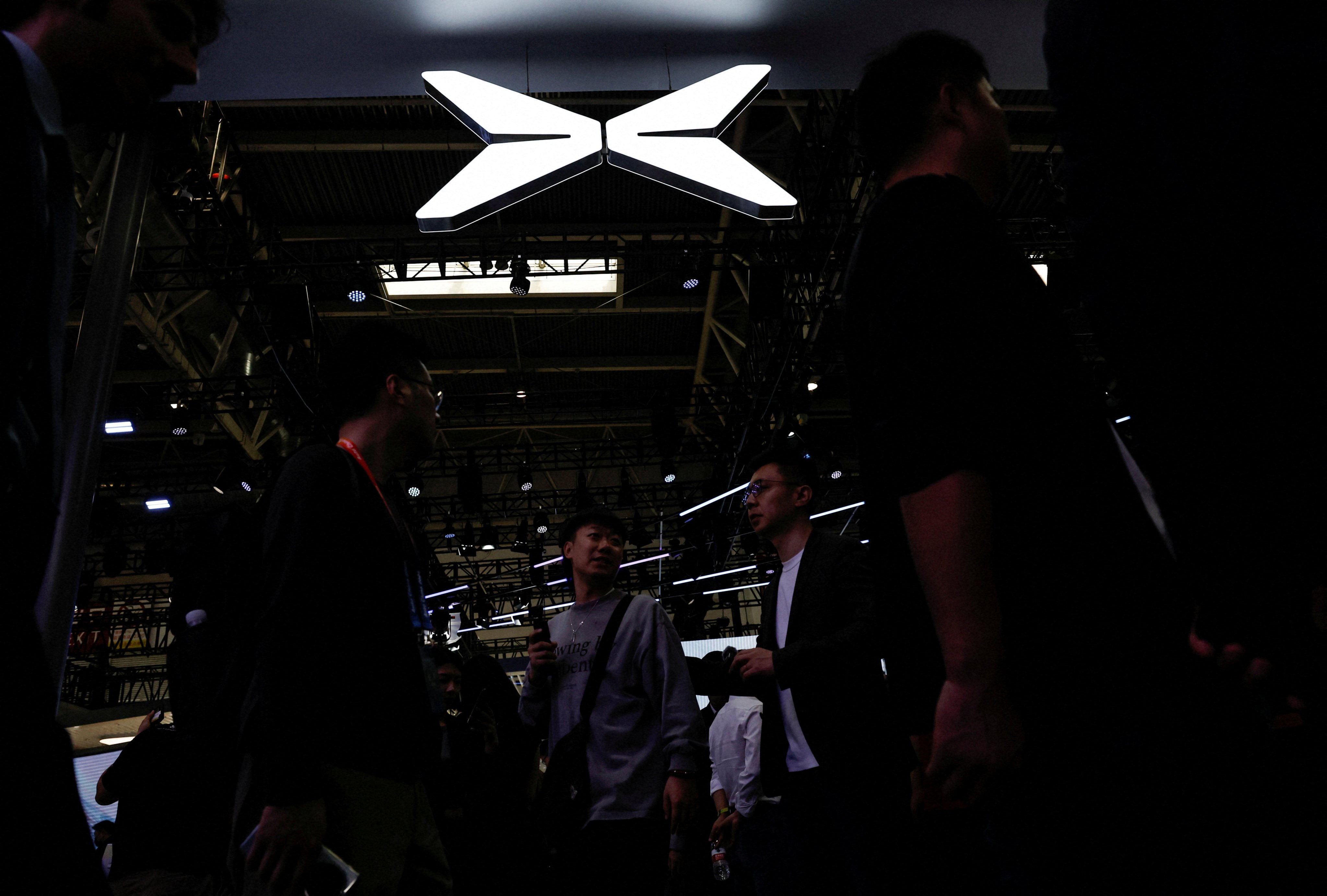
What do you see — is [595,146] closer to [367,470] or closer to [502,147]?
[502,147]

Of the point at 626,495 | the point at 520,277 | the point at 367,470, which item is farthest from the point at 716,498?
the point at 367,470

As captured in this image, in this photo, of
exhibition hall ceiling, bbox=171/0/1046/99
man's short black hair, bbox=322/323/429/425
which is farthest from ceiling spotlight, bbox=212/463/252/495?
man's short black hair, bbox=322/323/429/425

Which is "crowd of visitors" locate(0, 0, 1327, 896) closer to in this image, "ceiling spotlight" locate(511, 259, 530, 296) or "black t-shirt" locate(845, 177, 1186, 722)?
"black t-shirt" locate(845, 177, 1186, 722)

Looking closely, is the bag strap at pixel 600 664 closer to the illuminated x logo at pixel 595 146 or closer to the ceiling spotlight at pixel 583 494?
the illuminated x logo at pixel 595 146

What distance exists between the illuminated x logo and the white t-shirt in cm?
125

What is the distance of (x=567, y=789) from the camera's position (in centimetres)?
249

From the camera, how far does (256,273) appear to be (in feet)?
31.4

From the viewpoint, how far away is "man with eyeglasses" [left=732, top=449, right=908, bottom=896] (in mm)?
2336

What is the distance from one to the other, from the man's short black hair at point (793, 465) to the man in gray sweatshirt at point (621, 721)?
2.16 ft

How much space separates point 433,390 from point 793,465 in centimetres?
154

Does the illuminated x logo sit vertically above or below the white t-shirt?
above

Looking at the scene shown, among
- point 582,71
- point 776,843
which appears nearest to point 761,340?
point 582,71

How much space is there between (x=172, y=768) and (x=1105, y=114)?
2.25 m

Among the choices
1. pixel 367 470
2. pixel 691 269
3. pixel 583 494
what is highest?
pixel 691 269
